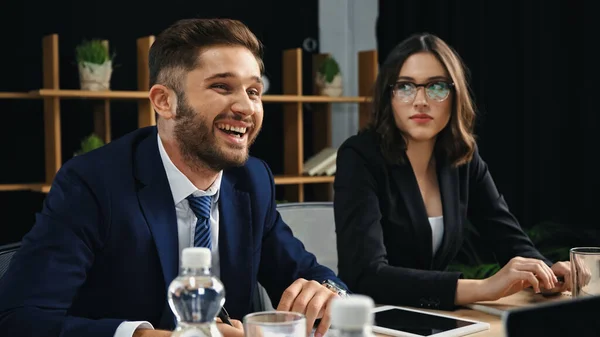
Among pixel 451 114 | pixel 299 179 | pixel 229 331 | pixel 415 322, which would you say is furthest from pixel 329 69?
pixel 229 331

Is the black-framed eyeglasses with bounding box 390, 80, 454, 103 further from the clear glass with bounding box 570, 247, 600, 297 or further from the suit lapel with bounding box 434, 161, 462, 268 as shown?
the clear glass with bounding box 570, 247, 600, 297

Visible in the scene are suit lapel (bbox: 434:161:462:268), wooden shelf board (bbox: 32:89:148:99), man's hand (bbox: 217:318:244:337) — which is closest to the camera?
man's hand (bbox: 217:318:244:337)

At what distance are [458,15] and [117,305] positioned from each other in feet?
10.5

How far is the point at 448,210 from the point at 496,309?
669 millimetres

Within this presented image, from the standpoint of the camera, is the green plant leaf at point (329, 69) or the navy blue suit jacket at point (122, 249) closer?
the navy blue suit jacket at point (122, 249)

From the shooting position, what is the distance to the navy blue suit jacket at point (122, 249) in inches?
57.1

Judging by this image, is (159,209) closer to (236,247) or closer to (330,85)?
(236,247)

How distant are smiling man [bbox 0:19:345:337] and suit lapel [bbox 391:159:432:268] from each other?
567 mm

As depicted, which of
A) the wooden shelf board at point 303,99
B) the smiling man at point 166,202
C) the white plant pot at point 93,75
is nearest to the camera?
the smiling man at point 166,202

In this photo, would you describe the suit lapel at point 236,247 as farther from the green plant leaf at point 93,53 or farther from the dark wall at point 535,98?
the dark wall at point 535,98

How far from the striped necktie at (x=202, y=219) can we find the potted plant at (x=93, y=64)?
242cm

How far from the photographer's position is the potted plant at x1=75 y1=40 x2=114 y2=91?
12.9 ft

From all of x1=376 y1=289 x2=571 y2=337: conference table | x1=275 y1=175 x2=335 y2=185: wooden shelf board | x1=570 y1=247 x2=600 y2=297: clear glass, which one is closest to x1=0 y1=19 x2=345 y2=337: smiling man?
x1=376 y1=289 x2=571 y2=337: conference table

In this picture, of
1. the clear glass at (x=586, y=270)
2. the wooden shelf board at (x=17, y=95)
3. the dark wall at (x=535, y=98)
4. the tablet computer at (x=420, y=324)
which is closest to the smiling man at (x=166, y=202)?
the tablet computer at (x=420, y=324)
